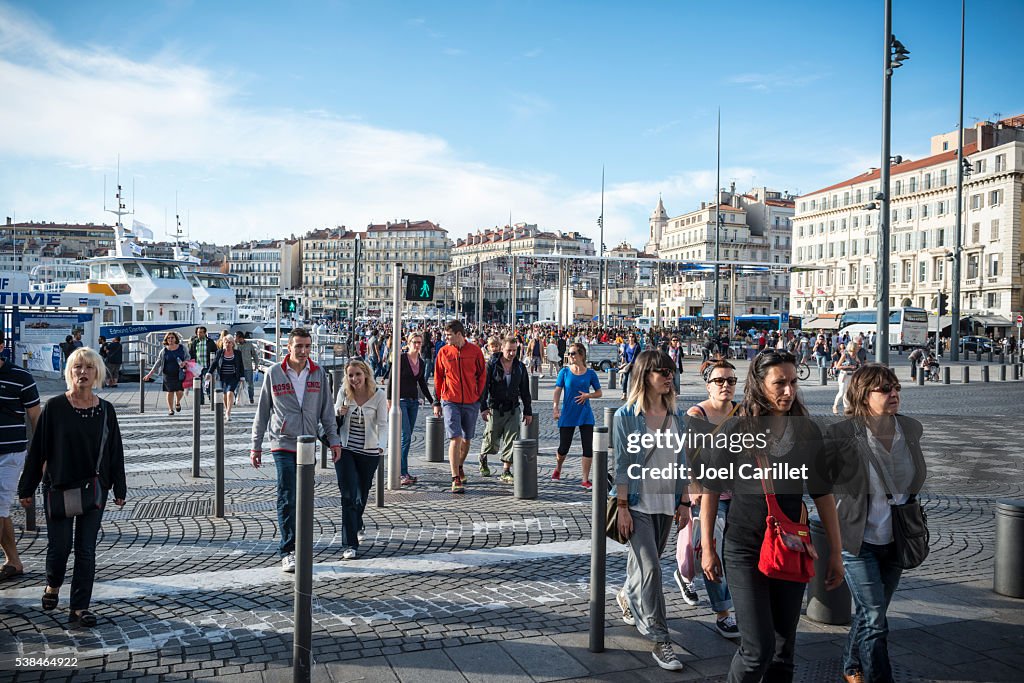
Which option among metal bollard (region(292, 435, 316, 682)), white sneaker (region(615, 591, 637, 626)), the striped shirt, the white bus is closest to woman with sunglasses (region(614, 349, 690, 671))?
white sneaker (region(615, 591, 637, 626))

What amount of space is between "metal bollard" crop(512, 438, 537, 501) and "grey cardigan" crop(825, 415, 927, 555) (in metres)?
4.54

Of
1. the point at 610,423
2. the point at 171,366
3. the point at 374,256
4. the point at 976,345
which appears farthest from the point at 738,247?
the point at 610,423

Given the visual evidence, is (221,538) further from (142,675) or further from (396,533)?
(142,675)

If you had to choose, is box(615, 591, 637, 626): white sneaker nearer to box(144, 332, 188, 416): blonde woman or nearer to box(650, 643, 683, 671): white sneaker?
box(650, 643, 683, 671): white sneaker

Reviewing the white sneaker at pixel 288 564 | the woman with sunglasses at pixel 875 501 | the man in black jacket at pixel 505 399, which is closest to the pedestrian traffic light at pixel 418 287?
the man in black jacket at pixel 505 399

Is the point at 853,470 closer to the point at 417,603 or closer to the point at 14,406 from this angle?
the point at 417,603

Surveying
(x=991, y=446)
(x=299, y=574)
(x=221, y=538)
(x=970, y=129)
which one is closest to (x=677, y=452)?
(x=299, y=574)

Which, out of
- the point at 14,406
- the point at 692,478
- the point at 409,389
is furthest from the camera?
the point at 409,389

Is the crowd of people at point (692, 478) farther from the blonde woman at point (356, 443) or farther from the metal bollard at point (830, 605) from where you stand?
the metal bollard at point (830, 605)

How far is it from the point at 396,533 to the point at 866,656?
3997mm

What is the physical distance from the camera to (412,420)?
893 cm

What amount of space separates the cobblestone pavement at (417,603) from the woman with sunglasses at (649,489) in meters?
0.31

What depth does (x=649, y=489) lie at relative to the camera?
416cm

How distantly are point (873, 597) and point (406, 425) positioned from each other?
236 inches
